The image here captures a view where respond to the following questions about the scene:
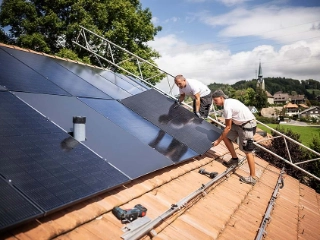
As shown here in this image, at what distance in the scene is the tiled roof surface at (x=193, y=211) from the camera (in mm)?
2293

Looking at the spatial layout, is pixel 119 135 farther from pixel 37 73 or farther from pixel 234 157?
pixel 234 157

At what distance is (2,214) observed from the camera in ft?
5.79

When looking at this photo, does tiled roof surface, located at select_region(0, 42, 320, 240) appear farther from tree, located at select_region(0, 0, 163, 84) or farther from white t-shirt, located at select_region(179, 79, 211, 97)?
tree, located at select_region(0, 0, 163, 84)

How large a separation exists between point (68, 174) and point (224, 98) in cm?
402

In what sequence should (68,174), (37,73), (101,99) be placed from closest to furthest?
(68,174) < (37,73) < (101,99)

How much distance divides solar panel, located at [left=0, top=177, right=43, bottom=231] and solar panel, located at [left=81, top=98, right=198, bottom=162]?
2.48 metres

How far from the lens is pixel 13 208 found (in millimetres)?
1858

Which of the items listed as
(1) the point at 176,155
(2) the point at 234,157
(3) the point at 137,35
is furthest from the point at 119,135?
(3) the point at 137,35

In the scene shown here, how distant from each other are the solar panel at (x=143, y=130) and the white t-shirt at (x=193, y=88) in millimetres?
2286

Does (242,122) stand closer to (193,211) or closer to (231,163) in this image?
(231,163)

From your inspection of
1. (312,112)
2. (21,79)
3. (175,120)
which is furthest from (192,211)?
(312,112)

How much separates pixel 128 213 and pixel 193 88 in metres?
5.02

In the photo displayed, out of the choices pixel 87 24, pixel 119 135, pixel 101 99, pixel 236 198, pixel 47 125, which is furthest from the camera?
pixel 87 24

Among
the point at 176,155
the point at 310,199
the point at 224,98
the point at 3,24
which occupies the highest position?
the point at 3,24
